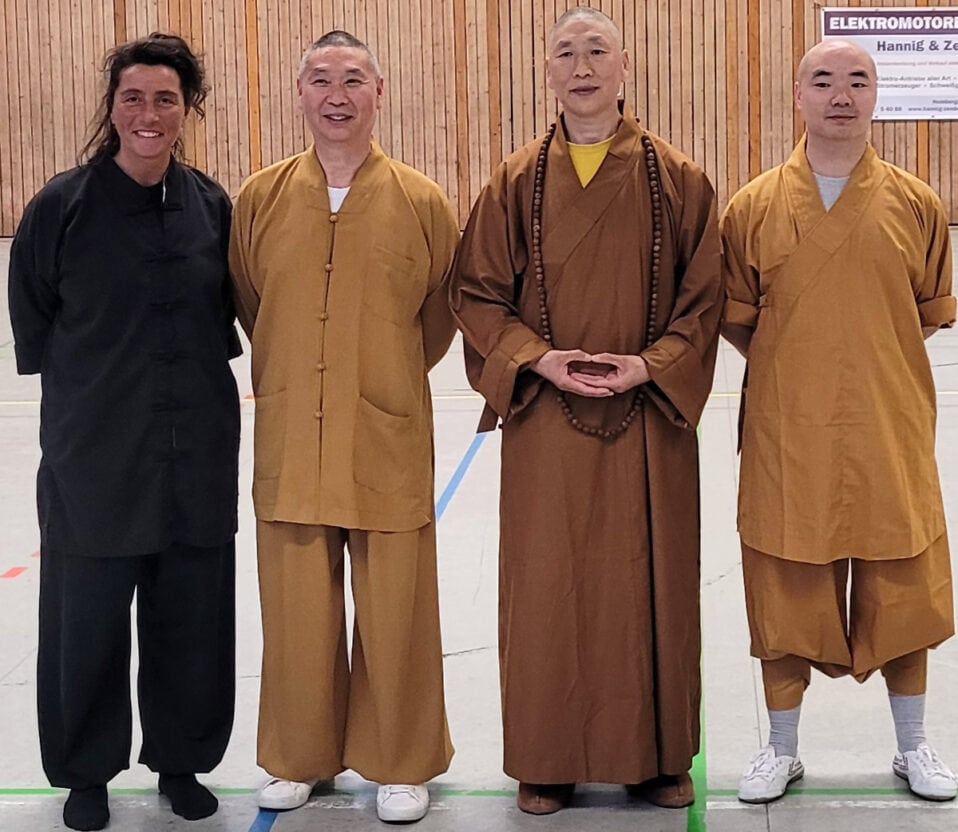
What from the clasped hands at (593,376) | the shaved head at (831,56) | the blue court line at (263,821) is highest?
the shaved head at (831,56)

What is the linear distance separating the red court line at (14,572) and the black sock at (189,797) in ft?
7.45

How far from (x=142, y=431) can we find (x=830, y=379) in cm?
157

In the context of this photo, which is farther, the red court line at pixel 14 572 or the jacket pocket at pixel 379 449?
the red court line at pixel 14 572

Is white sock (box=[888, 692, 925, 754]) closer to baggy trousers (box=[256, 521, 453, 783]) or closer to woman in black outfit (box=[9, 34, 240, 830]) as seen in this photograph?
baggy trousers (box=[256, 521, 453, 783])

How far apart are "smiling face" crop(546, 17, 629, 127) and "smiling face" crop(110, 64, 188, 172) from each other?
87cm

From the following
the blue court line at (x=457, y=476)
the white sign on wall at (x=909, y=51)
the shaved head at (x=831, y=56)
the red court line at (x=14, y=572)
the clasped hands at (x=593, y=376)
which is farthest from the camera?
the white sign on wall at (x=909, y=51)

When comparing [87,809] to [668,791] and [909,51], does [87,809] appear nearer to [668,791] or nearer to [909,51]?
[668,791]

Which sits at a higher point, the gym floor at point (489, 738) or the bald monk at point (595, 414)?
the bald monk at point (595, 414)

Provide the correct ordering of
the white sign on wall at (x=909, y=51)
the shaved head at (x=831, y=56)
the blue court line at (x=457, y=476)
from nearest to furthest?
the shaved head at (x=831, y=56) < the blue court line at (x=457, y=476) < the white sign on wall at (x=909, y=51)

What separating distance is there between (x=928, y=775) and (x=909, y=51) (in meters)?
12.3

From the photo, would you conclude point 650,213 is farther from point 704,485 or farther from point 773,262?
point 704,485

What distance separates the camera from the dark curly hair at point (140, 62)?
3328 millimetres

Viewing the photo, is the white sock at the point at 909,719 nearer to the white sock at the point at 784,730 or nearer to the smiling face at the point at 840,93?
the white sock at the point at 784,730

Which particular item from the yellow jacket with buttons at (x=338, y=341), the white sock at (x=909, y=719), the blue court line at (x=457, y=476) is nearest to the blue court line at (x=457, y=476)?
the blue court line at (x=457, y=476)
